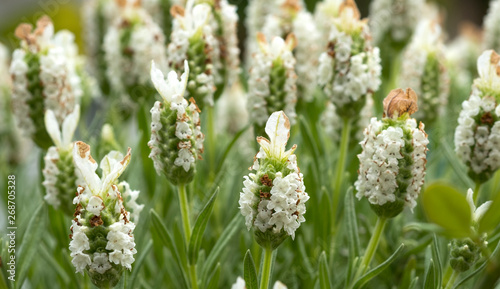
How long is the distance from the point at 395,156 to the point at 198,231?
253 mm

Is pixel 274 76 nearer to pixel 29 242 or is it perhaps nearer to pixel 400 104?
pixel 400 104

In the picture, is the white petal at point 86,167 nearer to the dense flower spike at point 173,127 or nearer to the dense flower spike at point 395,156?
the dense flower spike at point 173,127

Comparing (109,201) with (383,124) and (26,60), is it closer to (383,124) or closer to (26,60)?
(383,124)

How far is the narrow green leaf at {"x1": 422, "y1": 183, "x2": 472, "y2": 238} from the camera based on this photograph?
0.36 meters

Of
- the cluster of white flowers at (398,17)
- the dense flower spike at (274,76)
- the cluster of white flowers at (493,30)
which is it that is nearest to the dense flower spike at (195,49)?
the dense flower spike at (274,76)

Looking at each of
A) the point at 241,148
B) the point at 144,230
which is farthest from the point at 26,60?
the point at 241,148

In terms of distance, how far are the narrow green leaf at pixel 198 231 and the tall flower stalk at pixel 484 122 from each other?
1.08 ft

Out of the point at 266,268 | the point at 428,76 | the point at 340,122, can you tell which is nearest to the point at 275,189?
the point at 266,268

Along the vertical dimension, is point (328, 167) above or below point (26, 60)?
below

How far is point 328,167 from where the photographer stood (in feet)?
3.15

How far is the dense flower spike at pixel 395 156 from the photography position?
1.97ft

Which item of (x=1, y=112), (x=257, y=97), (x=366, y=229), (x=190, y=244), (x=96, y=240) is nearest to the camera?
(x=96, y=240)

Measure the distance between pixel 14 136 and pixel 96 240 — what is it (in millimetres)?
862

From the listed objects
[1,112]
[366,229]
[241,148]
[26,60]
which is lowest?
[366,229]
